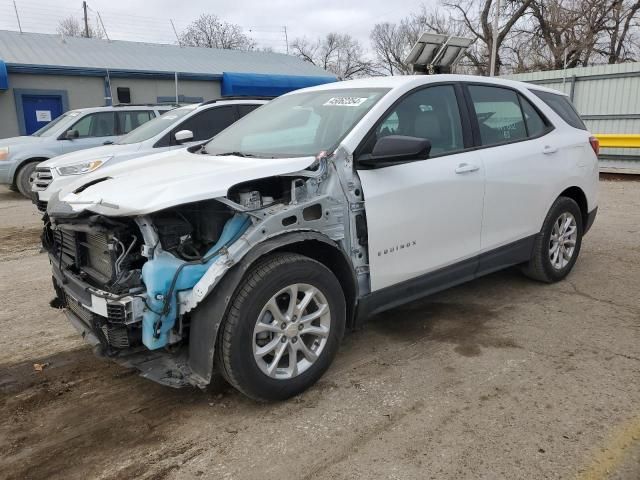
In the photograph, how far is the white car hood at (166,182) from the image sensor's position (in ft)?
9.05

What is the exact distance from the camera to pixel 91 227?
294 cm

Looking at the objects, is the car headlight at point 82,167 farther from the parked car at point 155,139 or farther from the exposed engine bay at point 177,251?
the exposed engine bay at point 177,251

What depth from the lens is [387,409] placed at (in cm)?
304

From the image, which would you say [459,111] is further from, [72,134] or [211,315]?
[72,134]

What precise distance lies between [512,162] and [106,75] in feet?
62.4

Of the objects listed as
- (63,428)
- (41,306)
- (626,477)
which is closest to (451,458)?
(626,477)

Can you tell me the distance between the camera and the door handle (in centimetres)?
386

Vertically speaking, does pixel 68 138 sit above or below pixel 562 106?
below

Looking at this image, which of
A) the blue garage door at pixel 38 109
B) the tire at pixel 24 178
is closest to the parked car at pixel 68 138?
the tire at pixel 24 178

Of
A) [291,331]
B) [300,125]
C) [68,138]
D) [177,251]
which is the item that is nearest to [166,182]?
[177,251]

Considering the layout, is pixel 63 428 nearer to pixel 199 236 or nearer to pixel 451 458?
pixel 199 236

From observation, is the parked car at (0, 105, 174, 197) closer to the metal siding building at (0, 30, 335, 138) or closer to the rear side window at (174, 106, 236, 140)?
the rear side window at (174, 106, 236, 140)

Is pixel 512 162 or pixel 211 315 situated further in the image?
pixel 512 162

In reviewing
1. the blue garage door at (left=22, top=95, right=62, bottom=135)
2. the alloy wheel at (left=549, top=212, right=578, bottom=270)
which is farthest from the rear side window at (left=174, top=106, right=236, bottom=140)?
the blue garage door at (left=22, top=95, right=62, bottom=135)
